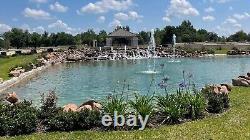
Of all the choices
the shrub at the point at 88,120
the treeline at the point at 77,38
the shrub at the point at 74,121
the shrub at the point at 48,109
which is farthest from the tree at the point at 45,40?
the shrub at the point at 88,120

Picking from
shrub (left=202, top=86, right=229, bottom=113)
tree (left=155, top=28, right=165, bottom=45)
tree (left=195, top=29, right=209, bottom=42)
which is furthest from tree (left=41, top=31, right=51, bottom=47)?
shrub (left=202, top=86, right=229, bottom=113)

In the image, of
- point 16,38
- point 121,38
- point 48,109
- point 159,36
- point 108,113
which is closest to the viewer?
point 108,113

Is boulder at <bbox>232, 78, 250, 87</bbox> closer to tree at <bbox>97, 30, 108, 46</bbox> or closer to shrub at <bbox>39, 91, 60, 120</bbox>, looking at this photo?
shrub at <bbox>39, 91, 60, 120</bbox>

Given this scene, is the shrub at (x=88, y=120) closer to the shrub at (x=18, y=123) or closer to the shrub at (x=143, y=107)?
the shrub at (x=143, y=107)

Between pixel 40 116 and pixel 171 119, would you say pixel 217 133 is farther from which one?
pixel 40 116

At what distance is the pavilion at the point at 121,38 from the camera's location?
4478 inches

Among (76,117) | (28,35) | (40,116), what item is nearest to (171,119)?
(76,117)

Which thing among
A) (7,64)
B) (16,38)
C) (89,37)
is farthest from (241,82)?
(89,37)

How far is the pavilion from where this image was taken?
373 feet

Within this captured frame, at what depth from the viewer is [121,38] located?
377 ft

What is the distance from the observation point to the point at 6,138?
12.4 m

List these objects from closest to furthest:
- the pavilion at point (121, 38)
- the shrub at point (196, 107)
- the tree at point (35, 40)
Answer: the shrub at point (196, 107) → the pavilion at point (121, 38) → the tree at point (35, 40)

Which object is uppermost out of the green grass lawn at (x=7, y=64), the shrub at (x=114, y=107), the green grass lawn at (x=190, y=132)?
the shrub at (x=114, y=107)

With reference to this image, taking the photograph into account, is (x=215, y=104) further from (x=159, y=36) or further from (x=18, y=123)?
(x=159, y=36)
